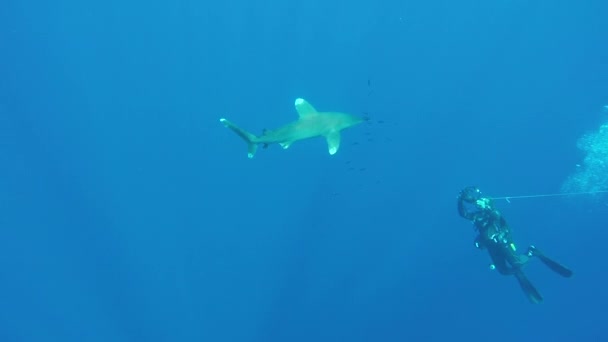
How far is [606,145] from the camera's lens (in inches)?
1006

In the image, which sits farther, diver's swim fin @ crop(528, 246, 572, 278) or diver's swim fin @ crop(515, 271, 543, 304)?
diver's swim fin @ crop(515, 271, 543, 304)

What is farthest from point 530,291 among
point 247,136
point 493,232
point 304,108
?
point 247,136

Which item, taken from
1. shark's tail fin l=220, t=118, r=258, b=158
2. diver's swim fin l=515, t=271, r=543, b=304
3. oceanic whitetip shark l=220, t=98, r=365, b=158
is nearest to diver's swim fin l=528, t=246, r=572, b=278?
diver's swim fin l=515, t=271, r=543, b=304

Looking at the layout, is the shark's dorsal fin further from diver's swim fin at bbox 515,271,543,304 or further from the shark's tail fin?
diver's swim fin at bbox 515,271,543,304

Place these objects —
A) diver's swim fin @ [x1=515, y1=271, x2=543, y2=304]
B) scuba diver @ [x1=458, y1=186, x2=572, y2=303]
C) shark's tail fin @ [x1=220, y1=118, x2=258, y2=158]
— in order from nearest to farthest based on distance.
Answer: shark's tail fin @ [x1=220, y1=118, x2=258, y2=158]
scuba diver @ [x1=458, y1=186, x2=572, y2=303]
diver's swim fin @ [x1=515, y1=271, x2=543, y2=304]

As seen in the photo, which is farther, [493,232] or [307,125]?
[493,232]

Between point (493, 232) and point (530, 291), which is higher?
point (493, 232)

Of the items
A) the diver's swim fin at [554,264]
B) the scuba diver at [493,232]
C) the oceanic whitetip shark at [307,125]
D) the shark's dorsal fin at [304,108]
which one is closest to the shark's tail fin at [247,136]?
the oceanic whitetip shark at [307,125]

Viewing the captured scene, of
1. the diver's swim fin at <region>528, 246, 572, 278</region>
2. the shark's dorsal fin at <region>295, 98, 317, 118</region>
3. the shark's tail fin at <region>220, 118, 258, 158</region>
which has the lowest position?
the shark's tail fin at <region>220, 118, 258, 158</region>

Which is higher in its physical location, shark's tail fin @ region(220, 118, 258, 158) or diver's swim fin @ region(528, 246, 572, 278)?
diver's swim fin @ region(528, 246, 572, 278)

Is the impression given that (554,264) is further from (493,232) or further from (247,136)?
(247,136)

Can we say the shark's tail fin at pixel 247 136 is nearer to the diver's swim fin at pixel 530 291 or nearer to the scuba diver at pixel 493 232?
the scuba diver at pixel 493 232

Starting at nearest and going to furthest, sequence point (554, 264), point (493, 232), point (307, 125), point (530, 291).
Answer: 1. point (307, 125)
2. point (493, 232)
3. point (554, 264)
4. point (530, 291)

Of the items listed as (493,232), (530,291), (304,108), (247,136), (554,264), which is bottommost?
(247,136)
